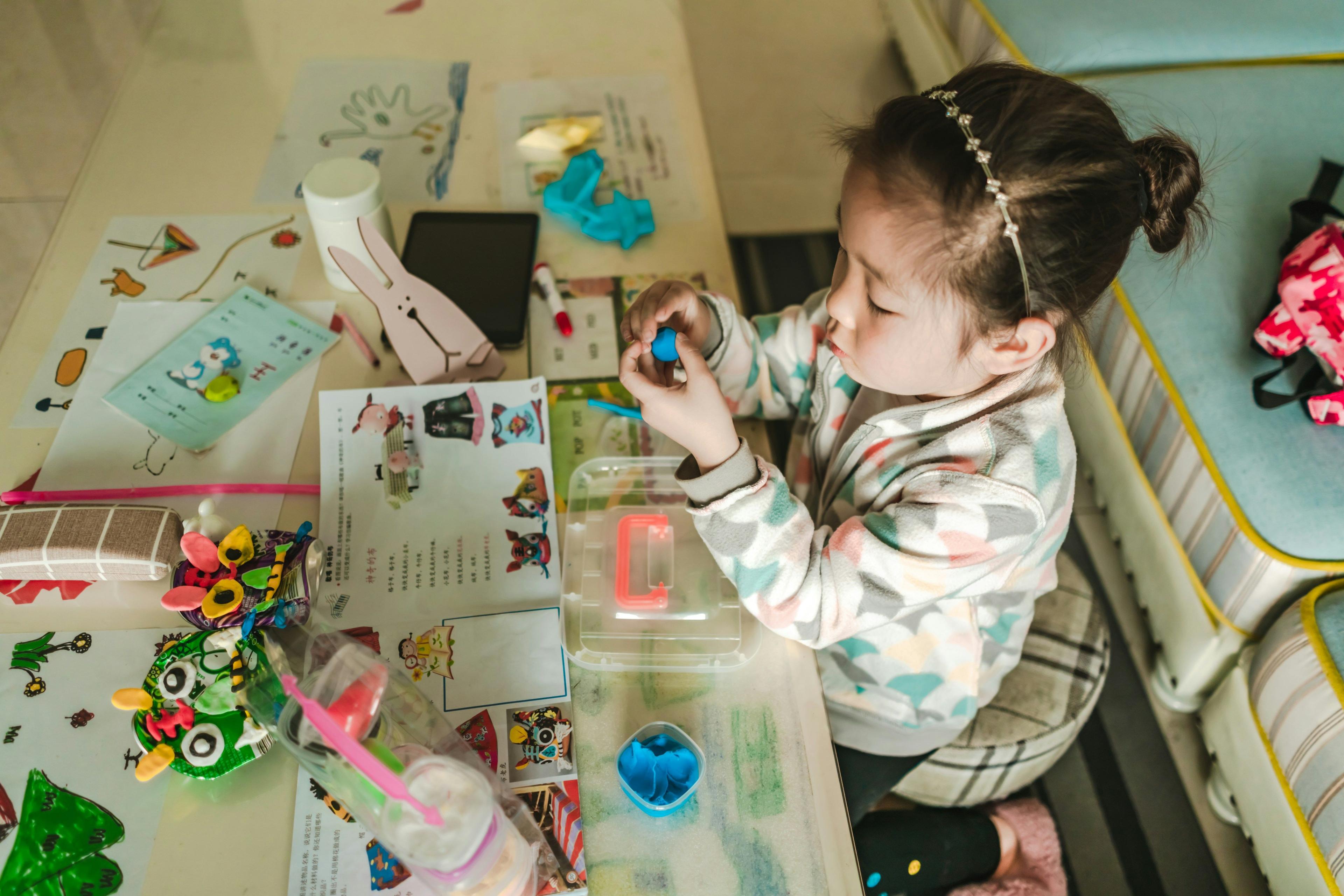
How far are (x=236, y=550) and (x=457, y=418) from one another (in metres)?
0.23

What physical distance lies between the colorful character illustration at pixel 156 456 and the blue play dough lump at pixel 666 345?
440 millimetres

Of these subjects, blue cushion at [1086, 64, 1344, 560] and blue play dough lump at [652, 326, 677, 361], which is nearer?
blue play dough lump at [652, 326, 677, 361]

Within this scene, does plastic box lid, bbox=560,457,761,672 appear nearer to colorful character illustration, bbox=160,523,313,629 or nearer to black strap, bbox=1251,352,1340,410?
colorful character illustration, bbox=160,523,313,629

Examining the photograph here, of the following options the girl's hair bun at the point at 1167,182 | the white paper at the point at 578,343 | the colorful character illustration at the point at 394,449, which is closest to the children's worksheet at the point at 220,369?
the colorful character illustration at the point at 394,449

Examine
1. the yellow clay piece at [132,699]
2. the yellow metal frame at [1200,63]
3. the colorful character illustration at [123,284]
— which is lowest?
the yellow clay piece at [132,699]

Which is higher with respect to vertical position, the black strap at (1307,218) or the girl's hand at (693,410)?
the girl's hand at (693,410)

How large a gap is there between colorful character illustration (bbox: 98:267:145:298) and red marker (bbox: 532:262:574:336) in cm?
40

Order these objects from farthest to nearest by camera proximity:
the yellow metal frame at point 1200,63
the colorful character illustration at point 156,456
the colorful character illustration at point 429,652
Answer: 1. the yellow metal frame at point 1200,63
2. the colorful character illustration at point 156,456
3. the colorful character illustration at point 429,652

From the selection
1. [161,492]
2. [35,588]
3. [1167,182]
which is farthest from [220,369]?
[1167,182]

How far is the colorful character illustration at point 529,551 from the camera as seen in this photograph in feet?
2.35

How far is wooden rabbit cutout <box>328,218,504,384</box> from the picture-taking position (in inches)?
32.2

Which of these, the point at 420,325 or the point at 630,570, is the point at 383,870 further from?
the point at 420,325

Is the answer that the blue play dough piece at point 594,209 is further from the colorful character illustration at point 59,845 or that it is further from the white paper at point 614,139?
the colorful character illustration at point 59,845

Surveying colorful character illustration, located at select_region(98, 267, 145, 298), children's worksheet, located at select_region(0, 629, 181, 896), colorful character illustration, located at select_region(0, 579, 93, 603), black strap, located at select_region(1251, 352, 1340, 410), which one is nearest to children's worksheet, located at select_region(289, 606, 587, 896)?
children's worksheet, located at select_region(0, 629, 181, 896)
